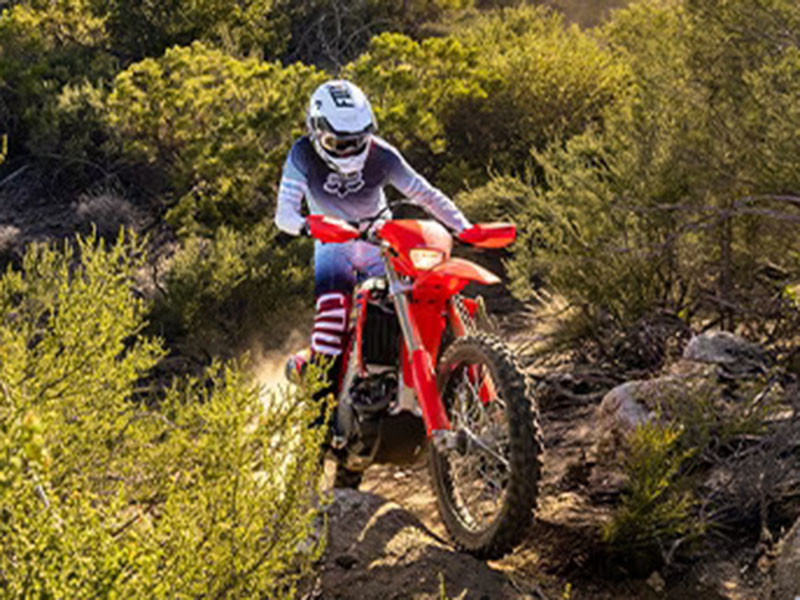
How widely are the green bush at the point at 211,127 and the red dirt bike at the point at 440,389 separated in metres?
6.13

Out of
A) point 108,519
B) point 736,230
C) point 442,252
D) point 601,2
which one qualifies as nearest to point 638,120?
point 736,230

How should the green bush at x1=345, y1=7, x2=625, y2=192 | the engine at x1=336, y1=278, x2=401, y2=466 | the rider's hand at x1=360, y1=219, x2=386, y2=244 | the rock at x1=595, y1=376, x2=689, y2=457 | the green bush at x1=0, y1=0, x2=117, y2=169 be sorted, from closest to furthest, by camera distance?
the rider's hand at x1=360, y1=219, x2=386, y2=244
the engine at x1=336, y1=278, x2=401, y2=466
the rock at x1=595, y1=376, x2=689, y2=457
the green bush at x1=345, y1=7, x2=625, y2=192
the green bush at x1=0, y1=0, x2=117, y2=169

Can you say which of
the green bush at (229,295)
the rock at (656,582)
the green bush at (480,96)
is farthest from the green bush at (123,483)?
the green bush at (480,96)

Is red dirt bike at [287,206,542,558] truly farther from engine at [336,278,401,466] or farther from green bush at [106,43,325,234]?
green bush at [106,43,325,234]

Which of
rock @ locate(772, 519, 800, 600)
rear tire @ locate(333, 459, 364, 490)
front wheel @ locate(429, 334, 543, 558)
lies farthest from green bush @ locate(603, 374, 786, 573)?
rear tire @ locate(333, 459, 364, 490)

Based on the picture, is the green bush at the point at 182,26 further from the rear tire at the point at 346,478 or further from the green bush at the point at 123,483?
the green bush at the point at 123,483

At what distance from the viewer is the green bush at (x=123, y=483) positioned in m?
2.11

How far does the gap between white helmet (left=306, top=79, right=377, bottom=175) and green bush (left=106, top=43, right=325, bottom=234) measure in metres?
5.37

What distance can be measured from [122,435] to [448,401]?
4.68ft

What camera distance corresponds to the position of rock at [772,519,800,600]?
3191mm

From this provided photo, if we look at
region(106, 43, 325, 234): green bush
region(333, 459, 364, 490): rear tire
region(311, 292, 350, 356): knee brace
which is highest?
region(311, 292, 350, 356): knee brace

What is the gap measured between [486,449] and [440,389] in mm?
466

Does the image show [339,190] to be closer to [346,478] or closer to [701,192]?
[346,478]

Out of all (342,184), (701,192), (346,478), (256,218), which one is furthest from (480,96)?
(346,478)
